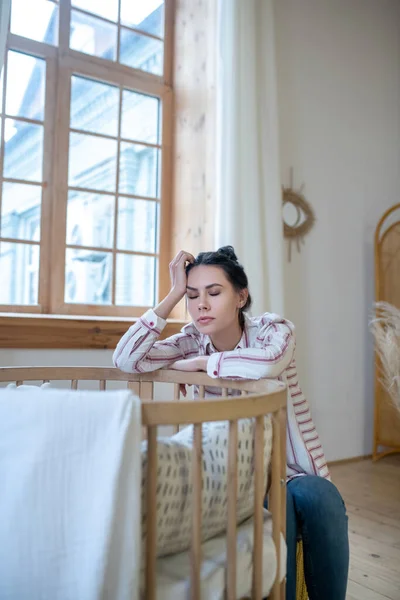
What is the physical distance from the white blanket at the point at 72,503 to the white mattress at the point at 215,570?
0.09m

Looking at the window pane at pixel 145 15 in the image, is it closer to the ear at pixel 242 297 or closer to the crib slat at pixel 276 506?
the ear at pixel 242 297

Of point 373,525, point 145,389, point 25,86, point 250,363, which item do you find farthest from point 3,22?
point 373,525

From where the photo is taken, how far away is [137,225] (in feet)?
8.96

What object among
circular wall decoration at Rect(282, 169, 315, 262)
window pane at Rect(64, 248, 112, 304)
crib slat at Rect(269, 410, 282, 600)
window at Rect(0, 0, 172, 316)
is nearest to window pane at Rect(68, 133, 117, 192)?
window at Rect(0, 0, 172, 316)

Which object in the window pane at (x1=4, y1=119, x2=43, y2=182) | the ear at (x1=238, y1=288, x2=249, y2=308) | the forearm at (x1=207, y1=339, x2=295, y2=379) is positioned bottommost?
the forearm at (x1=207, y1=339, x2=295, y2=379)

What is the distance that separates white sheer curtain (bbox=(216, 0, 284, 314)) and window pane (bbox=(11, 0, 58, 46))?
761 mm

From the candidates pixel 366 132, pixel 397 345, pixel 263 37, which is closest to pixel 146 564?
pixel 397 345

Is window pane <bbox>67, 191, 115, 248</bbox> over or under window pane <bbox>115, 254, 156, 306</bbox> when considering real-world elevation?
over

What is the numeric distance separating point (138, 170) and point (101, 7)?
0.78 meters

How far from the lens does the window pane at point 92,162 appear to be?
2547 mm

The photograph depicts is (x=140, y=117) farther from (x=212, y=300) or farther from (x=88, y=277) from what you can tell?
(x=212, y=300)

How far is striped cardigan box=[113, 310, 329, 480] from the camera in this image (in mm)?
1275

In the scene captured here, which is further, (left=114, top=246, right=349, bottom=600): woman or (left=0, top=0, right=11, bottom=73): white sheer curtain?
(left=0, top=0, right=11, bottom=73): white sheer curtain

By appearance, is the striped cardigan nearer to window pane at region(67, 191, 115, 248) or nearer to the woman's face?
the woman's face
